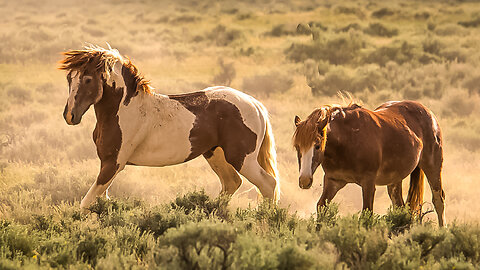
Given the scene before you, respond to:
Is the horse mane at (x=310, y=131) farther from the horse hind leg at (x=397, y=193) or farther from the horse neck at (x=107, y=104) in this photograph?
the horse neck at (x=107, y=104)

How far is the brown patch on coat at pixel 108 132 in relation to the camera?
251 inches

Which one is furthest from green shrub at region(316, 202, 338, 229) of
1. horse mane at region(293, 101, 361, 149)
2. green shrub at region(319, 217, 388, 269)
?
green shrub at region(319, 217, 388, 269)

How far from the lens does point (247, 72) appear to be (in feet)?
73.4

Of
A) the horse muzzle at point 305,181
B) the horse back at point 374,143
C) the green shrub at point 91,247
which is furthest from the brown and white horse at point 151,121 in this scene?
the green shrub at point 91,247

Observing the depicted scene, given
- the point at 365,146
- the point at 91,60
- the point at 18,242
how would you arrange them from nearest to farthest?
1. the point at 18,242
2. the point at 365,146
3. the point at 91,60

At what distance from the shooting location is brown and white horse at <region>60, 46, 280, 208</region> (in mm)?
6320

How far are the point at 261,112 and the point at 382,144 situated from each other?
1419 mm

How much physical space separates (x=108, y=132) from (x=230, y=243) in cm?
251

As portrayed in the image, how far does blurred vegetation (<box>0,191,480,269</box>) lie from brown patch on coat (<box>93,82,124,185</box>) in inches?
12.6

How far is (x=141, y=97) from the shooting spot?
6668 mm

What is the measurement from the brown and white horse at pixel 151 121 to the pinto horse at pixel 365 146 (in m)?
0.77

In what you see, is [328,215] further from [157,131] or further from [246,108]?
[157,131]

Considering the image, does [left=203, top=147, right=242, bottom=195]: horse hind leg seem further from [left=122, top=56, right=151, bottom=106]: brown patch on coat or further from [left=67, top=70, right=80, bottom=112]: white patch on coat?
[left=67, top=70, right=80, bottom=112]: white patch on coat

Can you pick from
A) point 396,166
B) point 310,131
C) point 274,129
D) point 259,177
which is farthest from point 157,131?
point 274,129
